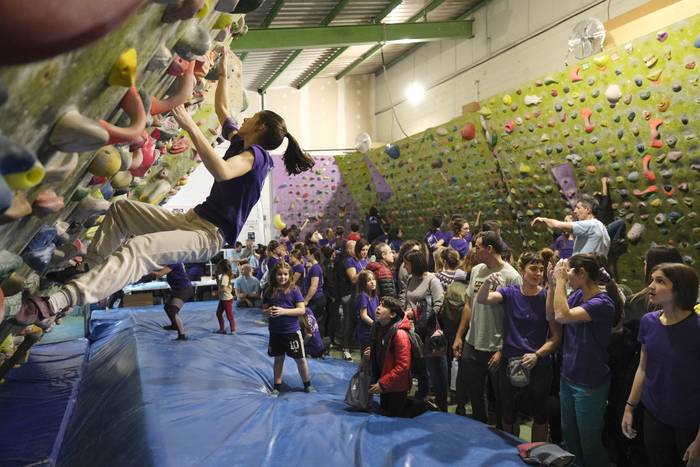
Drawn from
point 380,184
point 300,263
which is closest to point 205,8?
point 300,263

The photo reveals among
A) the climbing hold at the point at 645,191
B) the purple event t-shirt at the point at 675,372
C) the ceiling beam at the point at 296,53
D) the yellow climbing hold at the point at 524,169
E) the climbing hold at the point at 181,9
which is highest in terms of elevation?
the ceiling beam at the point at 296,53

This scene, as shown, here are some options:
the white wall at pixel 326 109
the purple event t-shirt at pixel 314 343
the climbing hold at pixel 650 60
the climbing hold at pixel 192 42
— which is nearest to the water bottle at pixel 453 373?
the purple event t-shirt at pixel 314 343

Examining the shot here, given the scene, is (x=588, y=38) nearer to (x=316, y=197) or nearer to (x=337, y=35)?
(x=337, y=35)

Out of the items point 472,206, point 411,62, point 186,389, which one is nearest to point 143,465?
point 186,389

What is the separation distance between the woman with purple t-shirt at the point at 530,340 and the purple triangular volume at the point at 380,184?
25.6 ft

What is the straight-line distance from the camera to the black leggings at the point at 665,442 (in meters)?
2.38

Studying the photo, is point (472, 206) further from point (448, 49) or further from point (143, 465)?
point (143, 465)

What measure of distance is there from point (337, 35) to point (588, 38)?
375 cm

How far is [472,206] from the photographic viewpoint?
8625 millimetres

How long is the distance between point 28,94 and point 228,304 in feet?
20.7

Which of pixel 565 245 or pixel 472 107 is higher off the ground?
pixel 472 107

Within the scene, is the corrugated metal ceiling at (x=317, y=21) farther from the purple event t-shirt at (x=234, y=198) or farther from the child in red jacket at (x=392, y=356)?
the purple event t-shirt at (x=234, y=198)

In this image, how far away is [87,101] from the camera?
47.9 inches

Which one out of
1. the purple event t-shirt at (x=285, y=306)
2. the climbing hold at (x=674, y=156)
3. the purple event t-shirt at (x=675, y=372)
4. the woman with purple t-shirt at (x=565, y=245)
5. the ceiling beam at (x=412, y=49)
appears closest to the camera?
the purple event t-shirt at (x=675, y=372)
